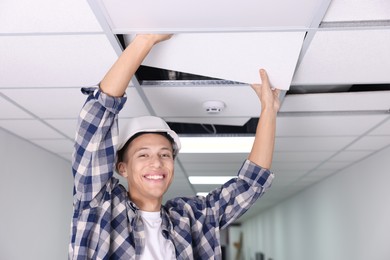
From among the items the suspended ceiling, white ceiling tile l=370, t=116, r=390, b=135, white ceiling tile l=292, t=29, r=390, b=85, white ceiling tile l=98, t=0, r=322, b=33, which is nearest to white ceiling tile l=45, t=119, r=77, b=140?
the suspended ceiling

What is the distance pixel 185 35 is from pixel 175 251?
82 centimetres

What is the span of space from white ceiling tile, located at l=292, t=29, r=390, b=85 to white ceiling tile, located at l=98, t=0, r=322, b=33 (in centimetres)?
21

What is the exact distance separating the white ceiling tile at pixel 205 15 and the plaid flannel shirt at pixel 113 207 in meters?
0.28

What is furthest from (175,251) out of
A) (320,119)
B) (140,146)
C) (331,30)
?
(320,119)

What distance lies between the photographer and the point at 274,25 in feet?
4.90

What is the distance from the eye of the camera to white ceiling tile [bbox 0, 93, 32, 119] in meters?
2.37

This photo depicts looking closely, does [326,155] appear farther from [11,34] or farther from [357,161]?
[11,34]

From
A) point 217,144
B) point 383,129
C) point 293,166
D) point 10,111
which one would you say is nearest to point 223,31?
point 10,111

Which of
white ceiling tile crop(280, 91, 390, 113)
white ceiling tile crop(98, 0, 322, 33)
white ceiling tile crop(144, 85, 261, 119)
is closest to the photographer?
white ceiling tile crop(98, 0, 322, 33)

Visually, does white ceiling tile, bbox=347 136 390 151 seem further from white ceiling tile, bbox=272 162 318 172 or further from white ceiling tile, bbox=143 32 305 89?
white ceiling tile, bbox=143 32 305 89

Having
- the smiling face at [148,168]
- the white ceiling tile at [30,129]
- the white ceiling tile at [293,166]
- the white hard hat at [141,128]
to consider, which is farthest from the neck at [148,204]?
the white ceiling tile at [293,166]

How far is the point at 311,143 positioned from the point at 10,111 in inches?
89.9

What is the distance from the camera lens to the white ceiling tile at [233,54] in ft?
5.20

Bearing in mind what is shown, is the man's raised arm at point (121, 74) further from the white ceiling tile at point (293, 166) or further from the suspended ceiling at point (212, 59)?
the white ceiling tile at point (293, 166)
